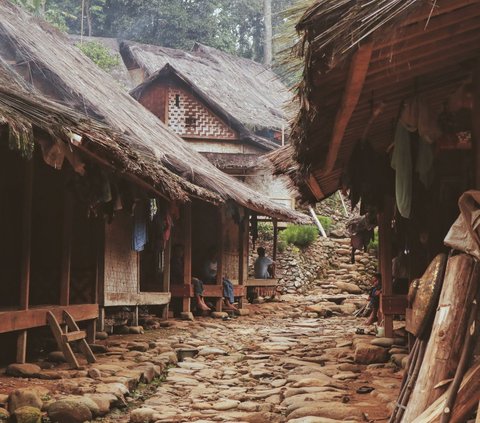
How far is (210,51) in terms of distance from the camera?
3005 cm

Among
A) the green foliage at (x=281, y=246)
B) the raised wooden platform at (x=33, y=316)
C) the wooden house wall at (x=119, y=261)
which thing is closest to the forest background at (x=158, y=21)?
the green foliage at (x=281, y=246)

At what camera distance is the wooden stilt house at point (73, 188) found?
6.96 meters

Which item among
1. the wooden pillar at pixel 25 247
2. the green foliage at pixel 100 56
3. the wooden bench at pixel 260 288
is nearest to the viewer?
the wooden pillar at pixel 25 247

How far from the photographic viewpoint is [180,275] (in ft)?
47.8

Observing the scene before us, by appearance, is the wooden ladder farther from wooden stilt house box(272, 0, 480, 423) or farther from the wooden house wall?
wooden stilt house box(272, 0, 480, 423)

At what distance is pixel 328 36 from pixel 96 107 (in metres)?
7.99

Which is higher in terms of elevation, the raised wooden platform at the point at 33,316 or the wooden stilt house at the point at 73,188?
the wooden stilt house at the point at 73,188

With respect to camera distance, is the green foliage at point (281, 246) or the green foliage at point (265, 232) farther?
the green foliage at point (265, 232)

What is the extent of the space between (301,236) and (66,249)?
50.9ft

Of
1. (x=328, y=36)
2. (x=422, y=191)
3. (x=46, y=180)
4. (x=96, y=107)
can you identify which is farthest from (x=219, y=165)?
(x=328, y=36)

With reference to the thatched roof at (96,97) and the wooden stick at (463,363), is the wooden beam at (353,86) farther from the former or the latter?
the thatched roof at (96,97)

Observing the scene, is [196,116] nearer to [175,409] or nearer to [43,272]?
[43,272]

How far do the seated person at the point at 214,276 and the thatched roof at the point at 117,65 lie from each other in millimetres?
12287

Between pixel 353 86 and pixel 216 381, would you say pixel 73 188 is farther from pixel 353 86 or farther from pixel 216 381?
pixel 353 86
